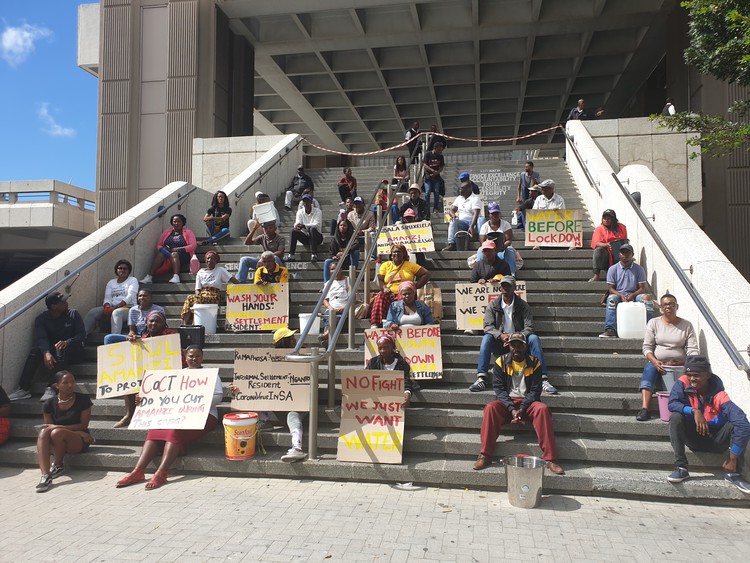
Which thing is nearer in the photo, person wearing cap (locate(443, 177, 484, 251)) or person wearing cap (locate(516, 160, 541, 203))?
person wearing cap (locate(443, 177, 484, 251))

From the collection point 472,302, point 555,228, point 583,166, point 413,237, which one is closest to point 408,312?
point 472,302

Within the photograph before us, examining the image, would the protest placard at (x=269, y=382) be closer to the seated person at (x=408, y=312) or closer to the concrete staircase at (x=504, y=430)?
the concrete staircase at (x=504, y=430)

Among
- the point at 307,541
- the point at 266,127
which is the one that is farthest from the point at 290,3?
the point at 307,541

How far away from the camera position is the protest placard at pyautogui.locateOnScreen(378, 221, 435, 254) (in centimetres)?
903

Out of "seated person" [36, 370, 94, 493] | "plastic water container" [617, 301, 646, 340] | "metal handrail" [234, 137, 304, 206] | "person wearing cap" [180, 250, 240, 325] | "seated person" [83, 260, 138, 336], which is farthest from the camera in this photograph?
"metal handrail" [234, 137, 304, 206]

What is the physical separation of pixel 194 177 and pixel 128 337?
985 centimetres

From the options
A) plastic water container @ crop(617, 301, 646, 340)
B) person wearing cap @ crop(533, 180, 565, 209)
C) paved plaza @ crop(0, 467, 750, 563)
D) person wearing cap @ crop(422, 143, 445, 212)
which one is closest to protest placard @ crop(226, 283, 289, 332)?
paved plaza @ crop(0, 467, 750, 563)

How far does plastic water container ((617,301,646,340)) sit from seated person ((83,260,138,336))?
6.79 meters

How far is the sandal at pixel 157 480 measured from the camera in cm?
533

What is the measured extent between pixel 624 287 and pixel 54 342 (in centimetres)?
769

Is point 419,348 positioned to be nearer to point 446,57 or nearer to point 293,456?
point 293,456

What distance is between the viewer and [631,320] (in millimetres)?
6930

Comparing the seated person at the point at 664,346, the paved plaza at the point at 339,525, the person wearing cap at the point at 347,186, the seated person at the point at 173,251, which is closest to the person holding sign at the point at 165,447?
the paved plaza at the point at 339,525

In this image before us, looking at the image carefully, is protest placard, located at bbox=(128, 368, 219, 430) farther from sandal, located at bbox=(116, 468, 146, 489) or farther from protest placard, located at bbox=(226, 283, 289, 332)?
protest placard, located at bbox=(226, 283, 289, 332)
